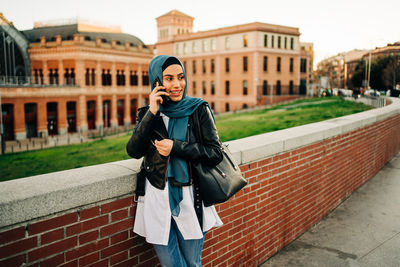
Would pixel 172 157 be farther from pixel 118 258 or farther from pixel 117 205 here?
pixel 118 258

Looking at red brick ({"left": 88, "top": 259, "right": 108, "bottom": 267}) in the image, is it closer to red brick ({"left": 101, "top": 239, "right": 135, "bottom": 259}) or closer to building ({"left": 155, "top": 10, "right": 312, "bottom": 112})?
red brick ({"left": 101, "top": 239, "right": 135, "bottom": 259})

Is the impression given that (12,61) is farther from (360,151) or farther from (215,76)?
(360,151)

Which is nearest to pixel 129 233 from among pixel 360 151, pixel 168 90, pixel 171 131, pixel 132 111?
pixel 171 131

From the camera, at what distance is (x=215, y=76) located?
57531mm

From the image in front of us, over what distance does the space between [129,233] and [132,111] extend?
195 ft

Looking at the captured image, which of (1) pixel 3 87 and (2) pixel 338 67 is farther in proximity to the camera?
(2) pixel 338 67

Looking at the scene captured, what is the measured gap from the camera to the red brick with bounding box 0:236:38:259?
2.16 metres

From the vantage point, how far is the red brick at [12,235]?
7.04 ft

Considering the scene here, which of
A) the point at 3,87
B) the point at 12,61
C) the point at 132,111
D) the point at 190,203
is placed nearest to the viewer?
the point at 190,203

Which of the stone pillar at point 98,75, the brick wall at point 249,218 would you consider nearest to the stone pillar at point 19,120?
the stone pillar at point 98,75

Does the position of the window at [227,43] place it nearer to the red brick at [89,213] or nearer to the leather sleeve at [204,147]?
the leather sleeve at [204,147]

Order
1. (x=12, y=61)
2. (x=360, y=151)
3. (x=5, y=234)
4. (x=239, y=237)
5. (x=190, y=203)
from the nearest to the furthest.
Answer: (x=5, y=234), (x=190, y=203), (x=239, y=237), (x=360, y=151), (x=12, y=61)

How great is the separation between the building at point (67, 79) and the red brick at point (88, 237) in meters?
46.4

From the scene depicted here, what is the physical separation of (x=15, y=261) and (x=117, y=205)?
2.70ft
